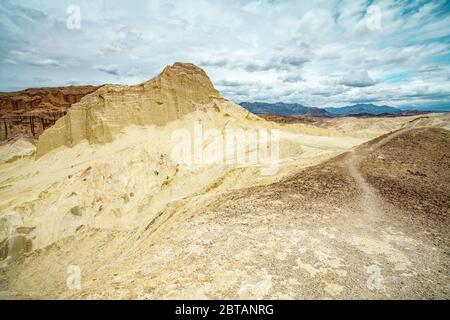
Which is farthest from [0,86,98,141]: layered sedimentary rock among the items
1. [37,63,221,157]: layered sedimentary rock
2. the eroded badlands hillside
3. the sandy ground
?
the sandy ground

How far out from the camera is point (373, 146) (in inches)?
664

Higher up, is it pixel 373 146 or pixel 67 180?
pixel 373 146

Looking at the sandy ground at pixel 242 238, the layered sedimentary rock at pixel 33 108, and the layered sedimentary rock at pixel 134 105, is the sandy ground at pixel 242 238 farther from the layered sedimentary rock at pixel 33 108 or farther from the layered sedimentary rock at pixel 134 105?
the layered sedimentary rock at pixel 33 108

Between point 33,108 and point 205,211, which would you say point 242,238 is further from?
point 33,108

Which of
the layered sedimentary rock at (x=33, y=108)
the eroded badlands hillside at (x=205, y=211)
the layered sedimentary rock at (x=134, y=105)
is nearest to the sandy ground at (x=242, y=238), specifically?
the eroded badlands hillside at (x=205, y=211)

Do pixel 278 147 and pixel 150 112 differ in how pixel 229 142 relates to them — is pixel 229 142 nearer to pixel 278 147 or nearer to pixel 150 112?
pixel 278 147

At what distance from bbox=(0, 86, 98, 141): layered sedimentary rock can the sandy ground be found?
56830 mm

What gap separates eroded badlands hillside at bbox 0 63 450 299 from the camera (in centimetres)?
647

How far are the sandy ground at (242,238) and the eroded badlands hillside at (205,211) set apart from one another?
0.05 meters

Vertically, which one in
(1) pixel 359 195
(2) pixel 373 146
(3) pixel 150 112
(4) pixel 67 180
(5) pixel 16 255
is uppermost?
(3) pixel 150 112
